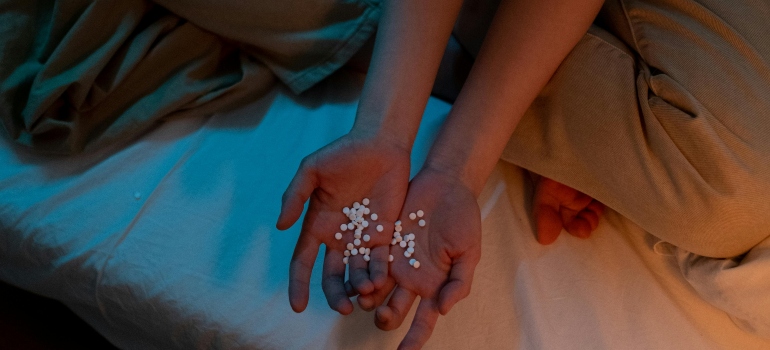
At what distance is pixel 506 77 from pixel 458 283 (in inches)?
11.4

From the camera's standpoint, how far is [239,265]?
0.73 metres

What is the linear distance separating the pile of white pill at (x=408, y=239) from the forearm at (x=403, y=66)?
10 centimetres

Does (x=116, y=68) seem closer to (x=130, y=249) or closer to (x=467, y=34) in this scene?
(x=130, y=249)

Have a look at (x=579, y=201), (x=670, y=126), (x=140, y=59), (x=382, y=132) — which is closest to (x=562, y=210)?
(x=579, y=201)

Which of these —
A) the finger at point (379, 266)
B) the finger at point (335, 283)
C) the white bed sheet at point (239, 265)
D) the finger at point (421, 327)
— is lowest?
the white bed sheet at point (239, 265)

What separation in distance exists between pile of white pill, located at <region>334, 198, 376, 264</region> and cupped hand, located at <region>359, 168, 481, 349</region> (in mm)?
35

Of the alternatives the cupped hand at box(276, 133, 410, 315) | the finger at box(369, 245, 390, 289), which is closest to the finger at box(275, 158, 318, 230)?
the cupped hand at box(276, 133, 410, 315)

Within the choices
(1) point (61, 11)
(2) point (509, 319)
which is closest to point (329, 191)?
(2) point (509, 319)

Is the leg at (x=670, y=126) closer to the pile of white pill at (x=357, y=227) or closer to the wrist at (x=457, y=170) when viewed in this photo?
the wrist at (x=457, y=170)

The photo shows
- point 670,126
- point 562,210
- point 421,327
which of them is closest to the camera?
point 421,327

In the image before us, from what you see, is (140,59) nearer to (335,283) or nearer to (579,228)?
(335,283)

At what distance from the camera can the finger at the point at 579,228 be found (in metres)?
0.80

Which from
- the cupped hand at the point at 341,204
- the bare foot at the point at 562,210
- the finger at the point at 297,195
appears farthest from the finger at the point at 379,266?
the bare foot at the point at 562,210

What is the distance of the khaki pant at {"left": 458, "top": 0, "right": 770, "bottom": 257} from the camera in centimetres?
69
